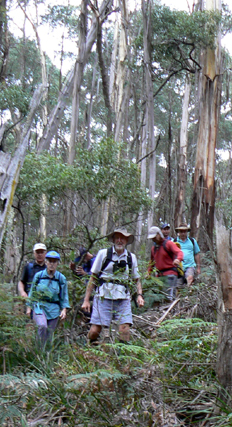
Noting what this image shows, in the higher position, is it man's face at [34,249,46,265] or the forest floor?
man's face at [34,249,46,265]

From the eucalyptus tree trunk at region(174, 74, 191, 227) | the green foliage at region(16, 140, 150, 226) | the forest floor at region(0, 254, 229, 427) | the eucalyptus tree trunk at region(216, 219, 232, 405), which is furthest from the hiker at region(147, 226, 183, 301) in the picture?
Result: the eucalyptus tree trunk at region(174, 74, 191, 227)

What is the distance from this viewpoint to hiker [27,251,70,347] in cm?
610

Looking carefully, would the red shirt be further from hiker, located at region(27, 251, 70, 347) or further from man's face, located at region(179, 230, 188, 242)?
hiker, located at region(27, 251, 70, 347)

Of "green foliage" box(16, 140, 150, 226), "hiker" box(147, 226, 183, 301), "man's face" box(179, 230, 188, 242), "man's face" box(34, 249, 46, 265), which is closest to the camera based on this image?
"man's face" box(34, 249, 46, 265)

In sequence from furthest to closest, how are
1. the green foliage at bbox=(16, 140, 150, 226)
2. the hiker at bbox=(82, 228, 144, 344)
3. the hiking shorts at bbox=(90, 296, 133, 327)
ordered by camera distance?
the green foliage at bbox=(16, 140, 150, 226), the hiking shorts at bbox=(90, 296, 133, 327), the hiker at bbox=(82, 228, 144, 344)

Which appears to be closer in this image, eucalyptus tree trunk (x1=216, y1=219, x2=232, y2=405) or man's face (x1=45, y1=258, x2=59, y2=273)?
eucalyptus tree trunk (x1=216, y1=219, x2=232, y2=405)

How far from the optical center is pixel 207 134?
14.4 m

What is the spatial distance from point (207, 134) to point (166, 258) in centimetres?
734


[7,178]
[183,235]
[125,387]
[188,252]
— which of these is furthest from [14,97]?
[125,387]

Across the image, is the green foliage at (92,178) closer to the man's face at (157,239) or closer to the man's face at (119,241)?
the man's face at (157,239)

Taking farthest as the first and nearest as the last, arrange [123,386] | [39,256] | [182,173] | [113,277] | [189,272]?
[182,173] → [189,272] → [39,256] → [113,277] → [123,386]

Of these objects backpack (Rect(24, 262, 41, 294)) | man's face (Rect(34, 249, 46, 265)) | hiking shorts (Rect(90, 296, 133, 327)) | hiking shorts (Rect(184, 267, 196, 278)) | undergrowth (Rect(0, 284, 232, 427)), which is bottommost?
undergrowth (Rect(0, 284, 232, 427))

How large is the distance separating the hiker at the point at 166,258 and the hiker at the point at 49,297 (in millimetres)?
1689

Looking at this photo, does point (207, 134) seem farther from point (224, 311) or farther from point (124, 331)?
point (224, 311)
